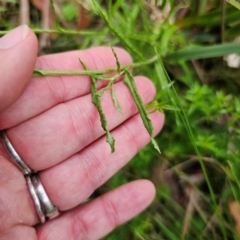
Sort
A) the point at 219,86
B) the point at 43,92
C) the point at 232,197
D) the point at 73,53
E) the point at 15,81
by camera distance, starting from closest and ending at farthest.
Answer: the point at 15,81, the point at 43,92, the point at 73,53, the point at 232,197, the point at 219,86

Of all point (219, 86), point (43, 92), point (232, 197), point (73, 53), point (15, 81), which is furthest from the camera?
point (219, 86)

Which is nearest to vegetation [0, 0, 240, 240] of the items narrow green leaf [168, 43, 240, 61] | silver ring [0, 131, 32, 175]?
narrow green leaf [168, 43, 240, 61]

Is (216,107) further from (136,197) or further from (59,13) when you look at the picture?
(59,13)

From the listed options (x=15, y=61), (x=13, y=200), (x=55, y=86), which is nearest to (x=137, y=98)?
(x=55, y=86)

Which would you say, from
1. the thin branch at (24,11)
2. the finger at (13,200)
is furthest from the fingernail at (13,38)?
the thin branch at (24,11)

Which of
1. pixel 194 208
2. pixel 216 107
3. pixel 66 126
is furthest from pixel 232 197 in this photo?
pixel 66 126

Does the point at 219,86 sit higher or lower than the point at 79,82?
lower
